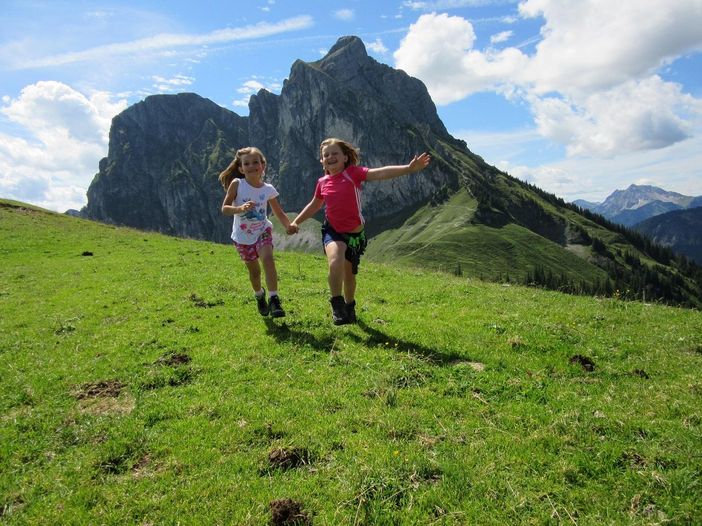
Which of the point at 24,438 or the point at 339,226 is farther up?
the point at 339,226

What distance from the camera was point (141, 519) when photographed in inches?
176

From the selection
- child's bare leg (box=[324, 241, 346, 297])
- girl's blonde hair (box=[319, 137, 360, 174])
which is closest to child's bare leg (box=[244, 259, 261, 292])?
child's bare leg (box=[324, 241, 346, 297])

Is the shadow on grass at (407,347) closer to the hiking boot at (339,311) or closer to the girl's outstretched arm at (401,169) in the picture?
the hiking boot at (339,311)

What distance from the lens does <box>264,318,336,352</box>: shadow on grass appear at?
9211 mm

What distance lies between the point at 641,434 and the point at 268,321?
8038 millimetres

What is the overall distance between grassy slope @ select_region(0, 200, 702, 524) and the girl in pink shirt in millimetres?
917

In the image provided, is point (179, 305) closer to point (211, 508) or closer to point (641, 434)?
point (211, 508)

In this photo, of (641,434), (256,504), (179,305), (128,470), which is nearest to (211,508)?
(256,504)

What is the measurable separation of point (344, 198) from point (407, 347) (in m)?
3.45

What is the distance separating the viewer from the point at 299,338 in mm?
9672

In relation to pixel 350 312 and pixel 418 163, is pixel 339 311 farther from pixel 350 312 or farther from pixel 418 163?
pixel 418 163

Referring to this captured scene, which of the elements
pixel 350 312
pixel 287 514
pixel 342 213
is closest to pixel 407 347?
pixel 350 312

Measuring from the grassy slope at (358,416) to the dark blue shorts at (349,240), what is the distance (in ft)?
5.29

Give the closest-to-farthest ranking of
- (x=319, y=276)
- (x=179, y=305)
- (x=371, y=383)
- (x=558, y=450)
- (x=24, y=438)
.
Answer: (x=558, y=450) < (x=24, y=438) < (x=371, y=383) < (x=179, y=305) < (x=319, y=276)
